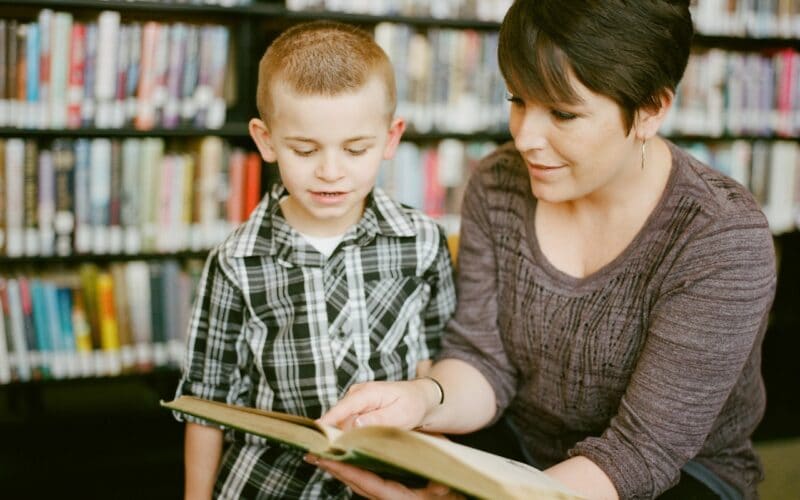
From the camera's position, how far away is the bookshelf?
6.84 feet

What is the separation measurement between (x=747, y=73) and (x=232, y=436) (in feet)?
6.89

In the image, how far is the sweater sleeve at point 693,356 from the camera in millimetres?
1067

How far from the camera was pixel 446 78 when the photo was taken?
2299 mm

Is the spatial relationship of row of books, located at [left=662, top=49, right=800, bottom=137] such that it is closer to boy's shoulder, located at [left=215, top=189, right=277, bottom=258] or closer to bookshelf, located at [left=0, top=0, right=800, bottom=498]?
bookshelf, located at [left=0, top=0, right=800, bottom=498]

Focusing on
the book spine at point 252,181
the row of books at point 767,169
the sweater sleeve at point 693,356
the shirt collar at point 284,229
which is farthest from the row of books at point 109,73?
the row of books at point 767,169

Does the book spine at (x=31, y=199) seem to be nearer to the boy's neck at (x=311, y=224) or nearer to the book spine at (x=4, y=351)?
the book spine at (x=4, y=351)

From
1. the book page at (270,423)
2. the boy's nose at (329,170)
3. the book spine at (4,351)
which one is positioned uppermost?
the boy's nose at (329,170)

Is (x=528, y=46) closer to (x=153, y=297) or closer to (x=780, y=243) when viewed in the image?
(x=153, y=297)

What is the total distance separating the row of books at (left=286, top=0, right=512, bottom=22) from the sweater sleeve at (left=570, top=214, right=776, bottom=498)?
1379 millimetres

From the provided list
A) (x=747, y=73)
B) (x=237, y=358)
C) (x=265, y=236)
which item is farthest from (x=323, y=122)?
(x=747, y=73)

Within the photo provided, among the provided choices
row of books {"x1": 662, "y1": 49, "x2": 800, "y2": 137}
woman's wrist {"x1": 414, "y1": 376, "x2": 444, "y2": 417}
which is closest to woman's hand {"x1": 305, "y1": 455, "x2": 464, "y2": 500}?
woman's wrist {"x1": 414, "y1": 376, "x2": 444, "y2": 417}

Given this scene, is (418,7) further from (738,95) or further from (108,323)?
(108,323)

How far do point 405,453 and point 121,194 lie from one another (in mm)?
1555

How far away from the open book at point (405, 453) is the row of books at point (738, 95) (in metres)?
1.94
